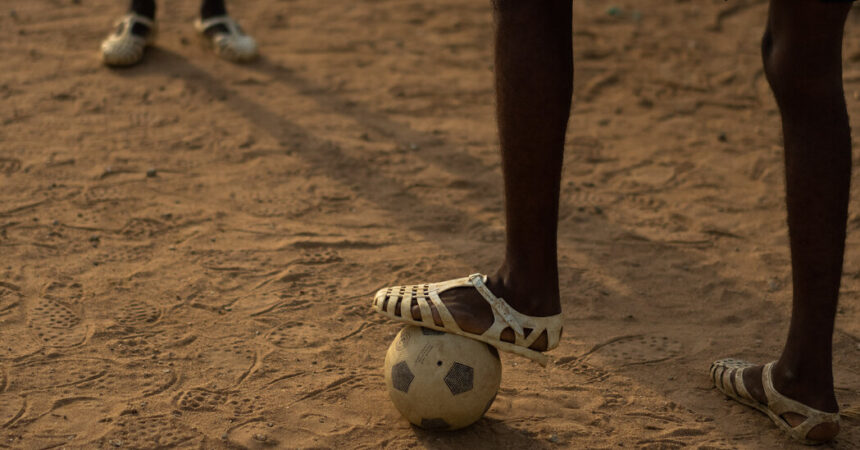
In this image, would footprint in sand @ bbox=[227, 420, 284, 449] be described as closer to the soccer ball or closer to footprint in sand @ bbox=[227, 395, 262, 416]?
footprint in sand @ bbox=[227, 395, 262, 416]

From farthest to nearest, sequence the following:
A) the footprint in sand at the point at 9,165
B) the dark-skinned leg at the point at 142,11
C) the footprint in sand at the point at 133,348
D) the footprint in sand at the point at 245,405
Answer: the dark-skinned leg at the point at 142,11, the footprint in sand at the point at 9,165, the footprint in sand at the point at 133,348, the footprint in sand at the point at 245,405

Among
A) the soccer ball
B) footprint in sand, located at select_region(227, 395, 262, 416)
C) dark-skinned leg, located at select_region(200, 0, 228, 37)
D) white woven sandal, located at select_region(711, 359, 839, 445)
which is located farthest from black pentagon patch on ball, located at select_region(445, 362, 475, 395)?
dark-skinned leg, located at select_region(200, 0, 228, 37)

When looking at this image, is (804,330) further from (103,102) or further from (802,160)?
(103,102)

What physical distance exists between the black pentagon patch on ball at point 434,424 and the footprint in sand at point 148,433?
0.65m

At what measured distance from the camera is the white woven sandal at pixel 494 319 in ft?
8.79

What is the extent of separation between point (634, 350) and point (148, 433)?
1.65 m

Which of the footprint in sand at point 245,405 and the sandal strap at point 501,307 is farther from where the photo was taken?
the footprint in sand at point 245,405

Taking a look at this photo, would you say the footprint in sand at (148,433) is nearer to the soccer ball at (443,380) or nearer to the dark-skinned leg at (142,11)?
the soccer ball at (443,380)

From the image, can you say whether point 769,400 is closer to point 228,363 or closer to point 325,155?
point 228,363

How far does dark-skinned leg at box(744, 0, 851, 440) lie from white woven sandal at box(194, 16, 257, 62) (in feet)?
13.9

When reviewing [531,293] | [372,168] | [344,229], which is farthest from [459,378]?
[372,168]

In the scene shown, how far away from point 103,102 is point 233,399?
3.13 metres

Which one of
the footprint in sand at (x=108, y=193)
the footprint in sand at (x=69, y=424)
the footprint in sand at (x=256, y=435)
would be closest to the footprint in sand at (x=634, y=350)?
the footprint in sand at (x=256, y=435)

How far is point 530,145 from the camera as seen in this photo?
2.54 meters
